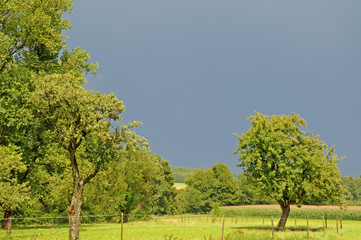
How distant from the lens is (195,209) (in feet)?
400

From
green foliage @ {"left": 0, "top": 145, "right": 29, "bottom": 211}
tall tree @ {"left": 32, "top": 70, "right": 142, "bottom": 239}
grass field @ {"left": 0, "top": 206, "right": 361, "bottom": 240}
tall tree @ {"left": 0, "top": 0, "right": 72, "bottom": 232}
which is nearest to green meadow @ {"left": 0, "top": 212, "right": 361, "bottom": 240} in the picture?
grass field @ {"left": 0, "top": 206, "right": 361, "bottom": 240}

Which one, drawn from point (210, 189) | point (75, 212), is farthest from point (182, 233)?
point (210, 189)

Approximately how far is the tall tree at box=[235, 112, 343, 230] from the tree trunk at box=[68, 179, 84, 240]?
23980mm

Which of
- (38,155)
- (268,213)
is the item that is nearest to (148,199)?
(268,213)

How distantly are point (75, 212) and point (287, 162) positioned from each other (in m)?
28.7

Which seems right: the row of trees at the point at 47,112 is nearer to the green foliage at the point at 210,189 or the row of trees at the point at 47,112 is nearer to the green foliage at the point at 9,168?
the green foliage at the point at 9,168

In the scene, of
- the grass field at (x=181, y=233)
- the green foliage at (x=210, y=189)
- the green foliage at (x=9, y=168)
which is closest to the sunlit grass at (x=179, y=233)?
the grass field at (x=181, y=233)

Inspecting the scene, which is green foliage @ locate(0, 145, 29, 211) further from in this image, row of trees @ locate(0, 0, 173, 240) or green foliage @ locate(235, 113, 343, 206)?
green foliage @ locate(235, 113, 343, 206)

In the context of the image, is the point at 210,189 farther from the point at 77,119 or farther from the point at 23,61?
the point at 77,119

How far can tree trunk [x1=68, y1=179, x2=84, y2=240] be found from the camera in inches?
1025

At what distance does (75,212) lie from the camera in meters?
27.2

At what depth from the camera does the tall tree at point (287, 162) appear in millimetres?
44031

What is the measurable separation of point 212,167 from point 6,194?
363 ft

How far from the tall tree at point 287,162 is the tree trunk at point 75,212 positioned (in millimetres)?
23980
